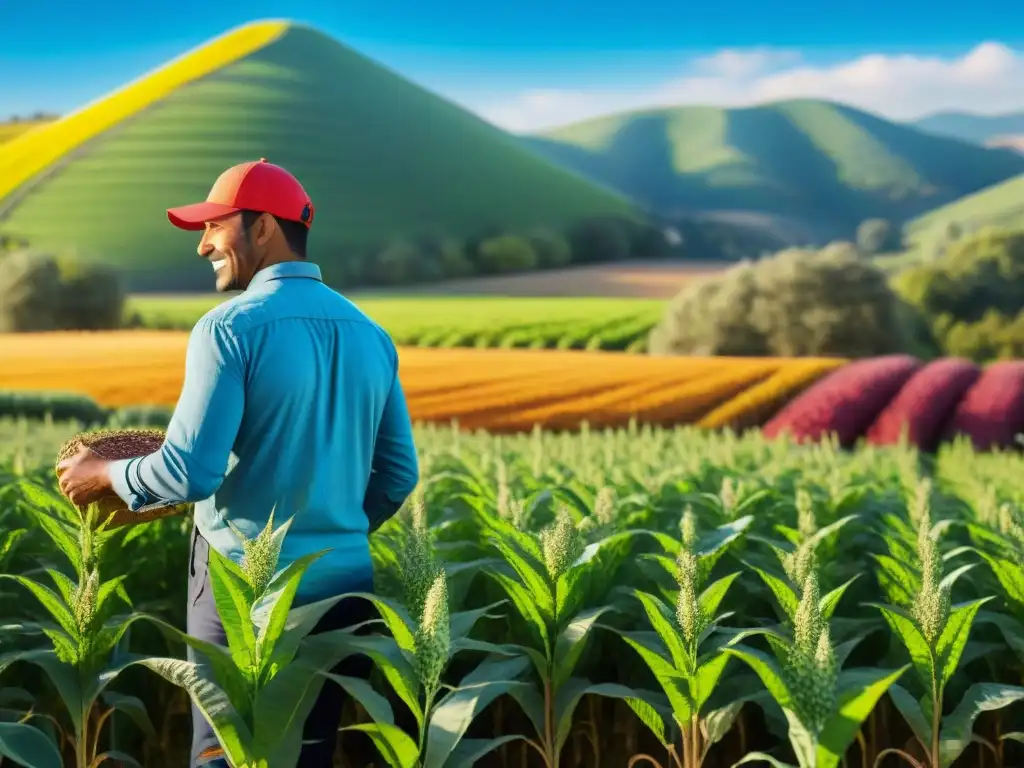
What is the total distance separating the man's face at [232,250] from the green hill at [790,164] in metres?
15.1

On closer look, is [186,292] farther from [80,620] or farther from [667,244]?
[80,620]

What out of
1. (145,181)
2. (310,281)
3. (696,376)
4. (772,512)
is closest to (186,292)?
(696,376)

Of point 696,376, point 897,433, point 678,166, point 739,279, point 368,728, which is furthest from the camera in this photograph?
point 678,166

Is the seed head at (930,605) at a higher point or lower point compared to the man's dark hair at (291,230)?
lower

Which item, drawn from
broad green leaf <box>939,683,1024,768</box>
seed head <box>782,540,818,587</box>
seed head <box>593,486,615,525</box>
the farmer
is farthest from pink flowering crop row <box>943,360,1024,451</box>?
the farmer

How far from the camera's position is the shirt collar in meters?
2.67

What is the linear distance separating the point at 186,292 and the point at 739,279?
22.9ft

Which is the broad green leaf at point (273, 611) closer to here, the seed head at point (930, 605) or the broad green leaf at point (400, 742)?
the broad green leaf at point (400, 742)

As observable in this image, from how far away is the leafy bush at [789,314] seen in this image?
14086 mm

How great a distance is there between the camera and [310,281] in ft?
8.91

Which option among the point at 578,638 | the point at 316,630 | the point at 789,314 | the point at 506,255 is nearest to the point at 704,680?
the point at 578,638

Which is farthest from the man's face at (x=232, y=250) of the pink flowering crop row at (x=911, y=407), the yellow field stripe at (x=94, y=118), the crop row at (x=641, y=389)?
the yellow field stripe at (x=94, y=118)

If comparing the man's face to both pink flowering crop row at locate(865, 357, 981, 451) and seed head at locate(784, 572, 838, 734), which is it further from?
pink flowering crop row at locate(865, 357, 981, 451)

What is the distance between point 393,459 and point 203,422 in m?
0.64
